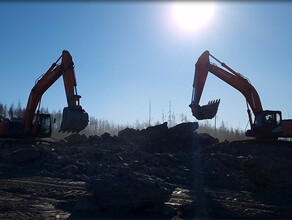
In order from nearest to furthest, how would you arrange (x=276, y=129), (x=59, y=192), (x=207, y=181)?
(x=59, y=192), (x=207, y=181), (x=276, y=129)

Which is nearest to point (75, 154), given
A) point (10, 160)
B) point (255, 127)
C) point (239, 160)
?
point (10, 160)

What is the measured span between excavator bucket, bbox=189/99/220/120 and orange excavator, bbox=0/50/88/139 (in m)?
5.92

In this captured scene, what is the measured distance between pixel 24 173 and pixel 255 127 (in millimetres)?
12903

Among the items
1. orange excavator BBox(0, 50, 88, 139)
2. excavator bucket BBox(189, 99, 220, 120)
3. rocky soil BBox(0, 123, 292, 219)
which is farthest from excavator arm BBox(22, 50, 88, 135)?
excavator bucket BBox(189, 99, 220, 120)

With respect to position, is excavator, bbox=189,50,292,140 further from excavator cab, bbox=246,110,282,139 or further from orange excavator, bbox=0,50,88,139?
orange excavator, bbox=0,50,88,139

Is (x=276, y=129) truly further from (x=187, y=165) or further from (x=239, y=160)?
(x=187, y=165)

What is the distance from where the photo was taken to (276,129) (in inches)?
871

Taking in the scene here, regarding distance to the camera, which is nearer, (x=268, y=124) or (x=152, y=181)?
(x=152, y=181)

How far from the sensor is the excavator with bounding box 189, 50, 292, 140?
21297mm

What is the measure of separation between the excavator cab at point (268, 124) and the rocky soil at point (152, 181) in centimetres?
55

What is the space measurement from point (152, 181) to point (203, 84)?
12.9 meters

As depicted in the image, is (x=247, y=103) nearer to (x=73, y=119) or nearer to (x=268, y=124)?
(x=268, y=124)

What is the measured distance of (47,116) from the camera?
84.9 feet

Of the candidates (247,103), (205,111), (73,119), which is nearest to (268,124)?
(247,103)
